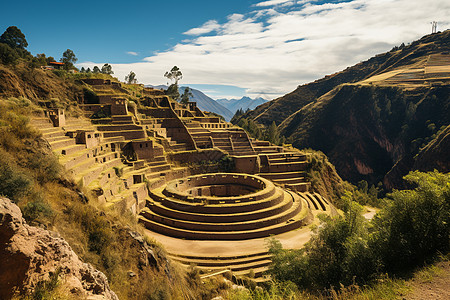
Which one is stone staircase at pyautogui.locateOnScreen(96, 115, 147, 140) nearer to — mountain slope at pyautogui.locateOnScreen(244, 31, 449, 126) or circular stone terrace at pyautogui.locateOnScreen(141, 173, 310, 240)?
circular stone terrace at pyautogui.locateOnScreen(141, 173, 310, 240)

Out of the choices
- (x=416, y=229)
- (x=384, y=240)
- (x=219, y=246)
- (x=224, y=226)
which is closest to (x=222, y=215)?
(x=224, y=226)

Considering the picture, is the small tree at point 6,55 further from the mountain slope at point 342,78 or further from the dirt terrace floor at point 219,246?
the mountain slope at point 342,78

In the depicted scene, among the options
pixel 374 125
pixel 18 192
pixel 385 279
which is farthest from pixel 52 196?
pixel 374 125

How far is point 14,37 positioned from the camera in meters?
43.5

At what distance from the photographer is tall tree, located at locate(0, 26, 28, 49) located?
4269 centimetres

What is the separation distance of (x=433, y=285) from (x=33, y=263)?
1096cm

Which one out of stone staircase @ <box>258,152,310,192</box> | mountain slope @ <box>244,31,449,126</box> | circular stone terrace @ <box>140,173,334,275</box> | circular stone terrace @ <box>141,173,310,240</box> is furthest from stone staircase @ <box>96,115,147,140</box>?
mountain slope @ <box>244,31,449,126</box>

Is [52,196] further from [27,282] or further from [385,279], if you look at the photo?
[385,279]

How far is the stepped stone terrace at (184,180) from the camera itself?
18703 mm

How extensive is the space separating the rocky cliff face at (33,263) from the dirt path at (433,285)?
29.5ft

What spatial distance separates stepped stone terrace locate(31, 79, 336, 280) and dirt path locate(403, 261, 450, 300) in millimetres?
10845

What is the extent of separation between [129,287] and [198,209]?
507 inches

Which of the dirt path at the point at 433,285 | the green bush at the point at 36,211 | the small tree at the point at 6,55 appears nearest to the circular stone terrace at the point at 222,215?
the dirt path at the point at 433,285

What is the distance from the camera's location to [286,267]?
1226 cm
